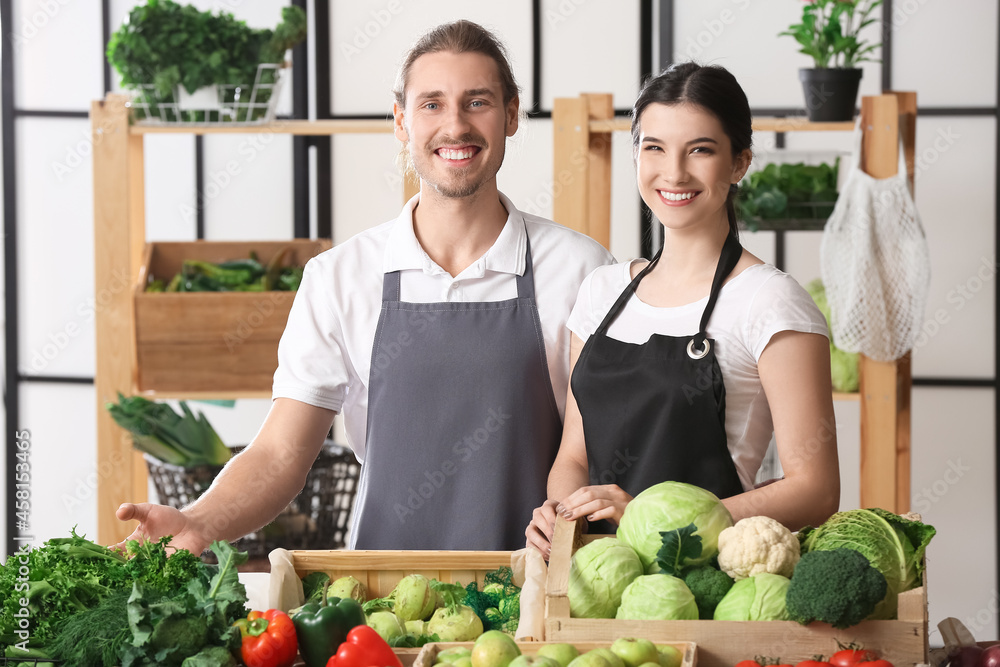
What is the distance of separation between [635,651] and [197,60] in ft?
8.62

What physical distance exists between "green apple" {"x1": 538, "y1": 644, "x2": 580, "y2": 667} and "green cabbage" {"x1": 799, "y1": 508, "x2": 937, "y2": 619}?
0.38 m

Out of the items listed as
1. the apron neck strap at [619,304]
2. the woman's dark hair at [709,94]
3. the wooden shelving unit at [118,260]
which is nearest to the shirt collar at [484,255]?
the apron neck strap at [619,304]

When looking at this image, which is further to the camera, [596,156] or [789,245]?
[789,245]

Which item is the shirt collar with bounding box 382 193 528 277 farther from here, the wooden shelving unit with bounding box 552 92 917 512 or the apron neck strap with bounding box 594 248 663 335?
the wooden shelving unit with bounding box 552 92 917 512

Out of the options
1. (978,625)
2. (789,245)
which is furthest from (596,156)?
(978,625)

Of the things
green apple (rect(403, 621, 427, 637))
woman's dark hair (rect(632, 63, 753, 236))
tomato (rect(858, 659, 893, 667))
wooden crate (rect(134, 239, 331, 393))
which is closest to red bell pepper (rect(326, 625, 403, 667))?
green apple (rect(403, 621, 427, 637))

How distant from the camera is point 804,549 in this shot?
4.65 feet

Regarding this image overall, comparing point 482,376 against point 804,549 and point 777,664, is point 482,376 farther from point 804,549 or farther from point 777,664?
point 777,664

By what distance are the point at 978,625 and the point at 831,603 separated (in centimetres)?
324

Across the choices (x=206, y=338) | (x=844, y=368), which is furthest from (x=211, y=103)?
(x=844, y=368)

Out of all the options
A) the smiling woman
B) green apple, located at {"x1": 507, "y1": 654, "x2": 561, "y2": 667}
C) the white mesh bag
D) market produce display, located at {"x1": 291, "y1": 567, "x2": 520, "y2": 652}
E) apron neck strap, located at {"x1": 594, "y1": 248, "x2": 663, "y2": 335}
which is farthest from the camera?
the white mesh bag

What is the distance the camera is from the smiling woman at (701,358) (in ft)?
5.22

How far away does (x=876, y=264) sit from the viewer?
301cm

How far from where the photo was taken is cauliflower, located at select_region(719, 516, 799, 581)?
1313 millimetres
